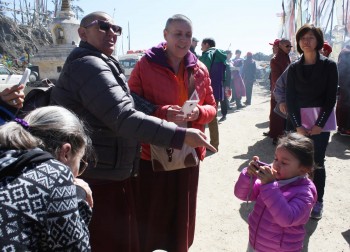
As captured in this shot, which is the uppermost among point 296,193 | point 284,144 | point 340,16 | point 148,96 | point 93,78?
point 340,16

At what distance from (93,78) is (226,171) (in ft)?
11.6

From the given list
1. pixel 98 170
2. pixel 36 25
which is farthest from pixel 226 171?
pixel 36 25

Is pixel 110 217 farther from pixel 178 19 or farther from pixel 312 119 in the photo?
pixel 312 119

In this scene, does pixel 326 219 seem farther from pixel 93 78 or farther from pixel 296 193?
pixel 93 78

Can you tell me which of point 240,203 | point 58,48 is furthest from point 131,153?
point 58,48

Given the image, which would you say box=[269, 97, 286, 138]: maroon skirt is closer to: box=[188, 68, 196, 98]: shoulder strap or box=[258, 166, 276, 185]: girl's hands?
box=[188, 68, 196, 98]: shoulder strap

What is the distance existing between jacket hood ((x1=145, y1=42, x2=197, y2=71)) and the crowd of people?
1 cm

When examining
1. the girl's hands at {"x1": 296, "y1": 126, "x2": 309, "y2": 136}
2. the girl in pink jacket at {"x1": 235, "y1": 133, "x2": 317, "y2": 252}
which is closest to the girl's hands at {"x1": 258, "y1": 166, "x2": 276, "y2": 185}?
the girl in pink jacket at {"x1": 235, "y1": 133, "x2": 317, "y2": 252}

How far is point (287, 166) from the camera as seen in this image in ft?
6.70

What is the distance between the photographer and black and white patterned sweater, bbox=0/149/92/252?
939 mm

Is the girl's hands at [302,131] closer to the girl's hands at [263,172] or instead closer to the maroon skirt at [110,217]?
the girl's hands at [263,172]

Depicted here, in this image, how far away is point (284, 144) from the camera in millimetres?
2068

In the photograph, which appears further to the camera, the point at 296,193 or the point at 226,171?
the point at 226,171

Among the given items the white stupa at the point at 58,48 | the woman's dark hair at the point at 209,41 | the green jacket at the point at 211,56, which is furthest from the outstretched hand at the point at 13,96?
the white stupa at the point at 58,48
